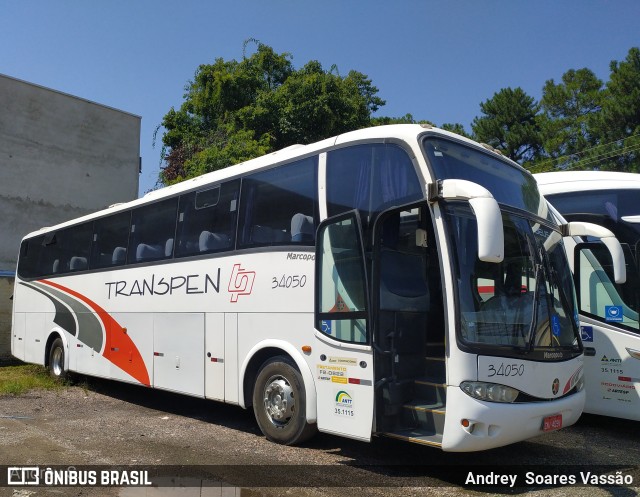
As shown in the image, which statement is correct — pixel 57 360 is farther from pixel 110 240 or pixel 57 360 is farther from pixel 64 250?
pixel 110 240

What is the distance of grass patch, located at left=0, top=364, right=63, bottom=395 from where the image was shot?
40.3ft

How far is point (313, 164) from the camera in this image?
293 inches

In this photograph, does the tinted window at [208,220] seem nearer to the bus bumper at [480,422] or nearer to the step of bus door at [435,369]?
the step of bus door at [435,369]

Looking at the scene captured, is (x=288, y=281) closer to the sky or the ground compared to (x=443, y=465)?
closer to the sky

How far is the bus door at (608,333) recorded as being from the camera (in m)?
8.12

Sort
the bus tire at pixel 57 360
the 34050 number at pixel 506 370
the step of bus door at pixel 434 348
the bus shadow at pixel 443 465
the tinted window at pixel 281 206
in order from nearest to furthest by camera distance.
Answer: the 34050 number at pixel 506 370 → the bus shadow at pixel 443 465 → the step of bus door at pixel 434 348 → the tinted window at pixel 281 206 → the bus tire at pixel 57 360

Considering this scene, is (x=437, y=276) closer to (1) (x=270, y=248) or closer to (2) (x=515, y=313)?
(2) (x=515, y=313)

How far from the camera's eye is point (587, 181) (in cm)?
940

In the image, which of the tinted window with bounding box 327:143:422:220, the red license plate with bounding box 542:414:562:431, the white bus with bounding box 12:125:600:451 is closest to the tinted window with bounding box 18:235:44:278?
the white bus with bounding box 12:125:600:451

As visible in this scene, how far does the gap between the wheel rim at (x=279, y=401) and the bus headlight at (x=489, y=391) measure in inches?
93.8

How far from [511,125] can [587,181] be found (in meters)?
31.7

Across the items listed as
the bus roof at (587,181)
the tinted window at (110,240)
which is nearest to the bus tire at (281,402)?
the tinted window at (110,240)

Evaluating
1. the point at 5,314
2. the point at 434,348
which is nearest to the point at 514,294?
the point at 434,348

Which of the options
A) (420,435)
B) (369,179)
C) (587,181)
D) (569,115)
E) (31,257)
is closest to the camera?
(420,435)
